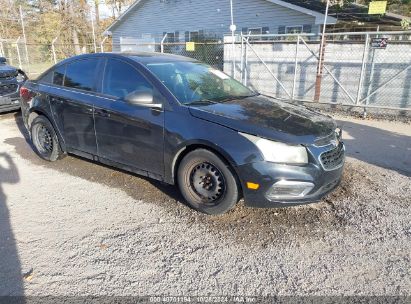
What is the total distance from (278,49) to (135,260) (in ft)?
30.6

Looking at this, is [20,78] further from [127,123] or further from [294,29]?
[294,29]

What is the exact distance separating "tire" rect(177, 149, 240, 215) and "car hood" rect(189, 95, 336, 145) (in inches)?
15.7

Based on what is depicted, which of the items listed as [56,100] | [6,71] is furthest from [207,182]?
[6,71]

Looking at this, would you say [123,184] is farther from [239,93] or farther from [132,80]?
[239,93]

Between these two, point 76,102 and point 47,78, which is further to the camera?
point 47,78

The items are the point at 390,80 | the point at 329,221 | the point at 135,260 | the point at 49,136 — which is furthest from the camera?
the point at 390,80

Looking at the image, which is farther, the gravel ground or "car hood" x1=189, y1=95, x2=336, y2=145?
"car hood" x1=189, y1=95, x2=336, y2=145

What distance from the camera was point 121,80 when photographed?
4102mm

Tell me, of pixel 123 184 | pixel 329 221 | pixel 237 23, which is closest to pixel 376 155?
pixel 329 221

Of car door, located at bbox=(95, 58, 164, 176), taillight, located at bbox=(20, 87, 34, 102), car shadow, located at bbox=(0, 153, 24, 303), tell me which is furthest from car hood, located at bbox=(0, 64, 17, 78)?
car door, located at bbox=(95, 58, 164, 176)

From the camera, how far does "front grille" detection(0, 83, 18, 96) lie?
832cm

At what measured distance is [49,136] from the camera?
515 cm

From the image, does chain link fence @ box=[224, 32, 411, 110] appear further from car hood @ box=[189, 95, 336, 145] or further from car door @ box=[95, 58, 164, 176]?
car door @ box=[95, 58, 164, 176]

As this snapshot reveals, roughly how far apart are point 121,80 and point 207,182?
1.72m
